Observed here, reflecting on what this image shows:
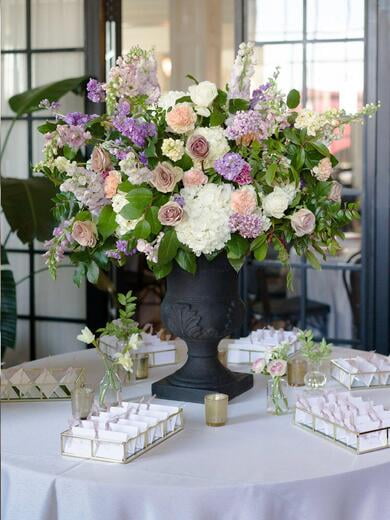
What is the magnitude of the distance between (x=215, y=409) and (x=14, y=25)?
11.0ft

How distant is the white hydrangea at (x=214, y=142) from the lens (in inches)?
85.2

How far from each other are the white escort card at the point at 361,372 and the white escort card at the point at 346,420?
11.6 inches

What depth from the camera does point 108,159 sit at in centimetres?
222

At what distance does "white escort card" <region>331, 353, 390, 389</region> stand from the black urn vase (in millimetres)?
310

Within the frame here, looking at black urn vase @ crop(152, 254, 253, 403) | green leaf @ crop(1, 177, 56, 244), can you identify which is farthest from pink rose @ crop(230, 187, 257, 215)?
green leaf @ crop(1, 177, 56, 244)

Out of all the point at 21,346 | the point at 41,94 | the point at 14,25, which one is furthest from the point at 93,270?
the point at 14,25

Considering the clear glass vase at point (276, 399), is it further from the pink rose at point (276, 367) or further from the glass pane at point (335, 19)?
the glass pane at point (335, 19)

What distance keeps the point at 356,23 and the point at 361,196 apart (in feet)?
2.73

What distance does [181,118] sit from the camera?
7.00 feet

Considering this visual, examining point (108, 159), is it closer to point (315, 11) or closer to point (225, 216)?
→ point (225, 216)

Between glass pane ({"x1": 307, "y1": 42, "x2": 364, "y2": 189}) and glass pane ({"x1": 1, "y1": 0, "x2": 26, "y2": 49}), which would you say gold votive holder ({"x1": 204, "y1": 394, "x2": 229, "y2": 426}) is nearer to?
glass pane ({"x1": 307, "y1": 42, "x2": 364, "y2": 189})

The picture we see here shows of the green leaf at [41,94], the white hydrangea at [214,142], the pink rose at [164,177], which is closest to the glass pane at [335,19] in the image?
the green leaf at [41,94]

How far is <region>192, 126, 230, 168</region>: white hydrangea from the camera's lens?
2.16 metres

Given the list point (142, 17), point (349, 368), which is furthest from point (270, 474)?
point (142, 17)
